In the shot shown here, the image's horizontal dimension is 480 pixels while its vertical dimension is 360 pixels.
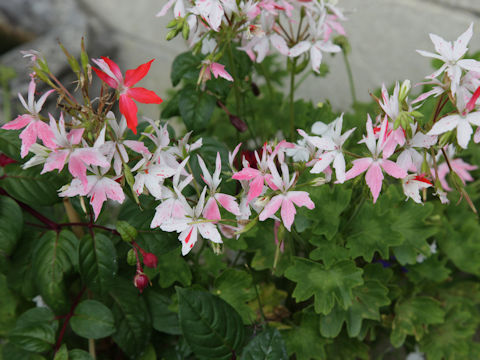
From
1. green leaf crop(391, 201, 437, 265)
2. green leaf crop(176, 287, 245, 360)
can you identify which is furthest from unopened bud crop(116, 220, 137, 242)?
green leaf crop(391, 201, 437, 265)

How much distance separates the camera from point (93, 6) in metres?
2.32

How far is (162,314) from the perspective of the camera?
1.02 metres

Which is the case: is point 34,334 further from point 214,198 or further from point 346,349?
point 346,349

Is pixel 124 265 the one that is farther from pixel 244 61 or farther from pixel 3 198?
pixel 244 61

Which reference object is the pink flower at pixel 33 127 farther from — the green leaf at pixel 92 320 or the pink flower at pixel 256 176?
the green leaf at pixel 92 320

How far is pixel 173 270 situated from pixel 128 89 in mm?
444

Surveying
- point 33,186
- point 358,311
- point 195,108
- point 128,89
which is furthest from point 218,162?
point 358,311

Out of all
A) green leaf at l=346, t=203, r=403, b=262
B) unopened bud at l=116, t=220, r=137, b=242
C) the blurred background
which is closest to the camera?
unopened bud at l=116, t=220, r=137, b=242

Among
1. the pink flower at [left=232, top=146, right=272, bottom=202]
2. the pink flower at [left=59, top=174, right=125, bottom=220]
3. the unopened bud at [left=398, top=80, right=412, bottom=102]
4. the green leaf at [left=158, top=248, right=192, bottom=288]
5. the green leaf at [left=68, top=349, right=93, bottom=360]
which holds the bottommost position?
the green leaf at [left=68, top=349, right=93, bottom=360]

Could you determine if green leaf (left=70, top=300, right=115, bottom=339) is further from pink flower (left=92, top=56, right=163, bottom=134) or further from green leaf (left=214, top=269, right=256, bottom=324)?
pink flower (left=92, top=56, right=163, bottom=134)

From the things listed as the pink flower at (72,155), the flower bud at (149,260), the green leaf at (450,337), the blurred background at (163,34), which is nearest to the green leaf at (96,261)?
the flower bud at (149,260)

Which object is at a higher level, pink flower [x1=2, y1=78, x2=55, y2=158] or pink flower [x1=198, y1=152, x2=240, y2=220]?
pink flower [x1=2, y1=78, x2=55, y2=158]

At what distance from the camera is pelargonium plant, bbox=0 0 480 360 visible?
0.67 m

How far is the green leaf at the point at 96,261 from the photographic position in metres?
0.84
